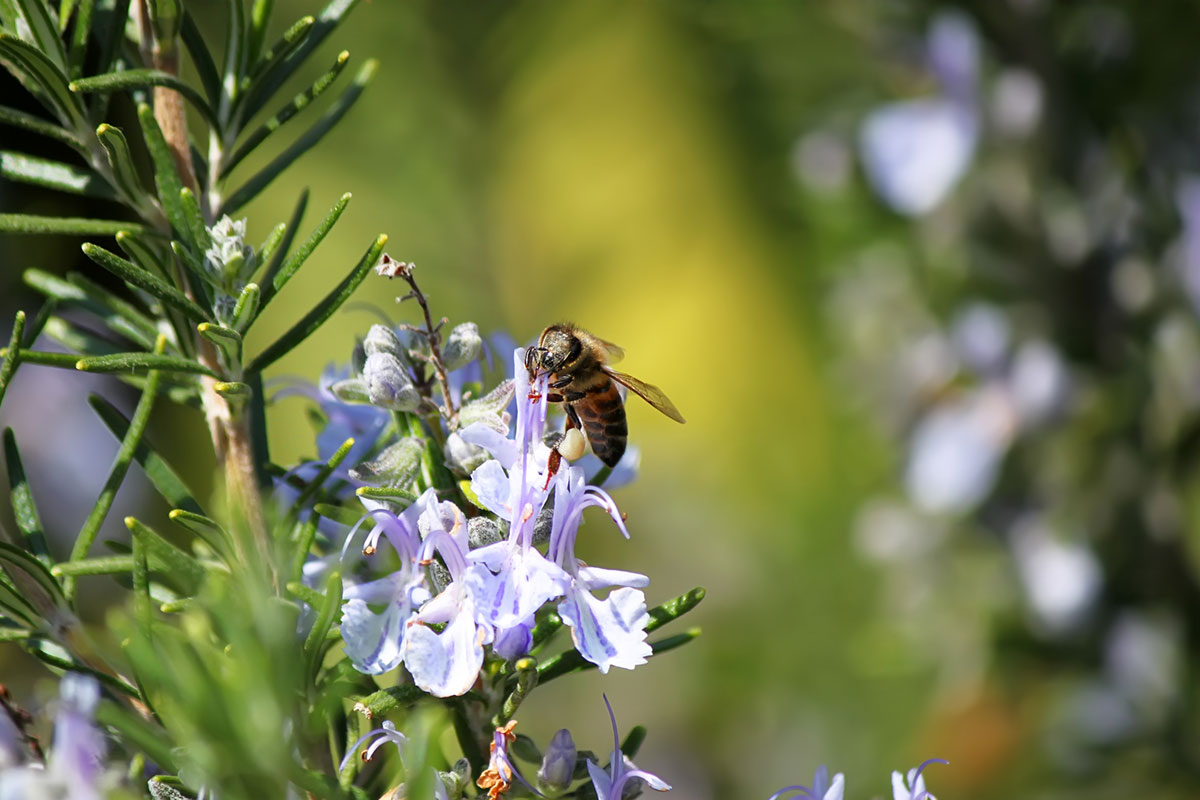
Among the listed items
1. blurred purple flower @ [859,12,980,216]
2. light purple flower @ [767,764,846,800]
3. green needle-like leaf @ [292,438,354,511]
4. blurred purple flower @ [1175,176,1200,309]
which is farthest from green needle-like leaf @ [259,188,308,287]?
blurred purple flower @ [1175,176,1200,309]

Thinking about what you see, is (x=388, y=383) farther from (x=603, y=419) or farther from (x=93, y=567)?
(x=603, y=419)

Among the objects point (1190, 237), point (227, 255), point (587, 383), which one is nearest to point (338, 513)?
point (227, 255)

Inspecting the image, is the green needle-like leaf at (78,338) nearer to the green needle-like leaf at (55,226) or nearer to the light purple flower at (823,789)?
the green needle-like leaf at (55,226)

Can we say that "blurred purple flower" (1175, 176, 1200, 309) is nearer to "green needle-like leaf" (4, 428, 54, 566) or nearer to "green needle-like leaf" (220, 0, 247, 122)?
"green needle-like leaf" (220, 0, 247, 122)

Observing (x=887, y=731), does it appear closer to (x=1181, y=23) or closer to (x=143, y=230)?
(x=1181, y=23)

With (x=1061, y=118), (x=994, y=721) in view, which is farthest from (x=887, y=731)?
(x=1061, y=118)

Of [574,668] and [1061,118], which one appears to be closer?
[574,668]

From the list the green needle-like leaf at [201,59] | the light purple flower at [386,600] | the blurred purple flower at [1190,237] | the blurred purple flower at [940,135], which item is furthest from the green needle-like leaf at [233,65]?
the blurred purple flower at [1190,237]
